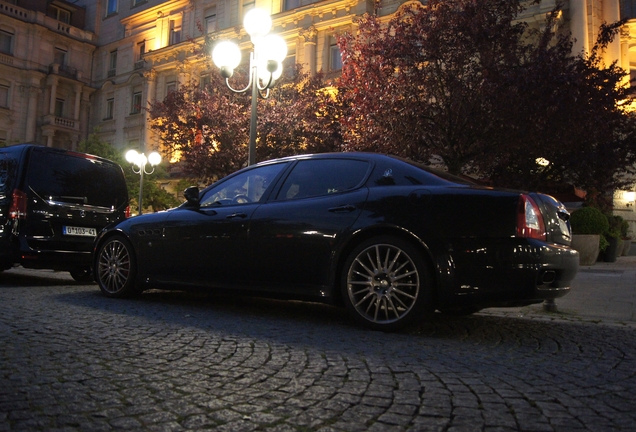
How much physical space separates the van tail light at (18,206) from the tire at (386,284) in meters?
5.05

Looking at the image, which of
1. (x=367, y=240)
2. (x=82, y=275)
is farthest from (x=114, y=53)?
(x=367, y=240)

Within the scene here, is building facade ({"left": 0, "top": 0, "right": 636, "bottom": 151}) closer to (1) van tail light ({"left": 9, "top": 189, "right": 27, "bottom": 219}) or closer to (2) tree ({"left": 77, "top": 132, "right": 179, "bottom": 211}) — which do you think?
(2) tree ({"left": 77, "top": 132, "right": 179, "bottom": 211})

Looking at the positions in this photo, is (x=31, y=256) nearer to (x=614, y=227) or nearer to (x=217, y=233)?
(x=217, y=233)

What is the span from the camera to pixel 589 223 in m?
14.2

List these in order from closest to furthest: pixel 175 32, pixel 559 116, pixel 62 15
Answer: pixel 559 116 < pixel 175 32 < pixel 62 15

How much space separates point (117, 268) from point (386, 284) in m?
3.27

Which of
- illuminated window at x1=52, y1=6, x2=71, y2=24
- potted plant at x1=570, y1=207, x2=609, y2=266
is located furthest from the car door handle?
illuminated window at x1=52, y1=6, x2=71, y2=24

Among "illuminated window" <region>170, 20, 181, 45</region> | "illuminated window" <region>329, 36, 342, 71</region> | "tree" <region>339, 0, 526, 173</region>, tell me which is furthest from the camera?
"illuminated window" <region>170, 20, 181, 45</region>

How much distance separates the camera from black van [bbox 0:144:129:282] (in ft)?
23.2

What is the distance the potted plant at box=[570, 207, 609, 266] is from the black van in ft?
37.7

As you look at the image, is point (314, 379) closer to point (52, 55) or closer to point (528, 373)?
point (528, 373)

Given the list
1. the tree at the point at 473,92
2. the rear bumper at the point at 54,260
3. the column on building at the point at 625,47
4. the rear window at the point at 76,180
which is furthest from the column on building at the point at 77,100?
the rear bumper at the point at 54,260

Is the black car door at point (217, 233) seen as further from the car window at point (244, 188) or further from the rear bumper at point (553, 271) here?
the rear bumper at point (553, 271)

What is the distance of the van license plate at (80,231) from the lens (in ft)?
24.3
